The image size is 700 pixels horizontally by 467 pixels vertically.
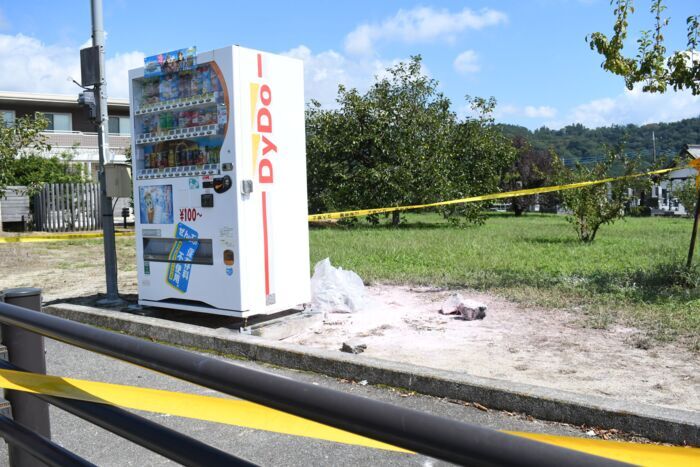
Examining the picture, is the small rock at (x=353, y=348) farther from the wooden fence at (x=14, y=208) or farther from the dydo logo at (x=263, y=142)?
the wooden fence at (x=14, y=208)

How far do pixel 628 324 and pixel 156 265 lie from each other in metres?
4.97

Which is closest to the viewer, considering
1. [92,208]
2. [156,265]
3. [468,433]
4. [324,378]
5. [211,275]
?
[468,433]

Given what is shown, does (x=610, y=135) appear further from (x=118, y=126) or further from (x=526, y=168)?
(x=118, y=126)

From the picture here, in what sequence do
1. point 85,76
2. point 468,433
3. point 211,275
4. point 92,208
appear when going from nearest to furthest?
point 468,433, point 211,275, point 85,76, point 92,208

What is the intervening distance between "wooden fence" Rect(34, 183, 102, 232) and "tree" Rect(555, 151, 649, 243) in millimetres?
16538

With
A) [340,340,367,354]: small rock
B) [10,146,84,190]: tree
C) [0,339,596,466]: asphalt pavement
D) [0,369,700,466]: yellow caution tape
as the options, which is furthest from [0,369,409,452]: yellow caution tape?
[10,146,84,190]: tree

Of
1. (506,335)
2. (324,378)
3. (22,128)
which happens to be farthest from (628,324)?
(22,128)

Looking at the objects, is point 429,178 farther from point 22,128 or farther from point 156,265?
point 156,265

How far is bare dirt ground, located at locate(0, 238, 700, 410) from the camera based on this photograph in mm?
4609

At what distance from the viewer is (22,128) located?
67.8ft

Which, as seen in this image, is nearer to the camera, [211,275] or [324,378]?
[324,378]

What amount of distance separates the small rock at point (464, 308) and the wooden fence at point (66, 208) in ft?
63.3

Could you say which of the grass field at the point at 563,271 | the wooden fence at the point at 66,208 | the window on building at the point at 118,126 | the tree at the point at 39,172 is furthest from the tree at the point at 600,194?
the window on building at the point at 118,126

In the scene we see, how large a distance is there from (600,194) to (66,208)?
18.1 meters
